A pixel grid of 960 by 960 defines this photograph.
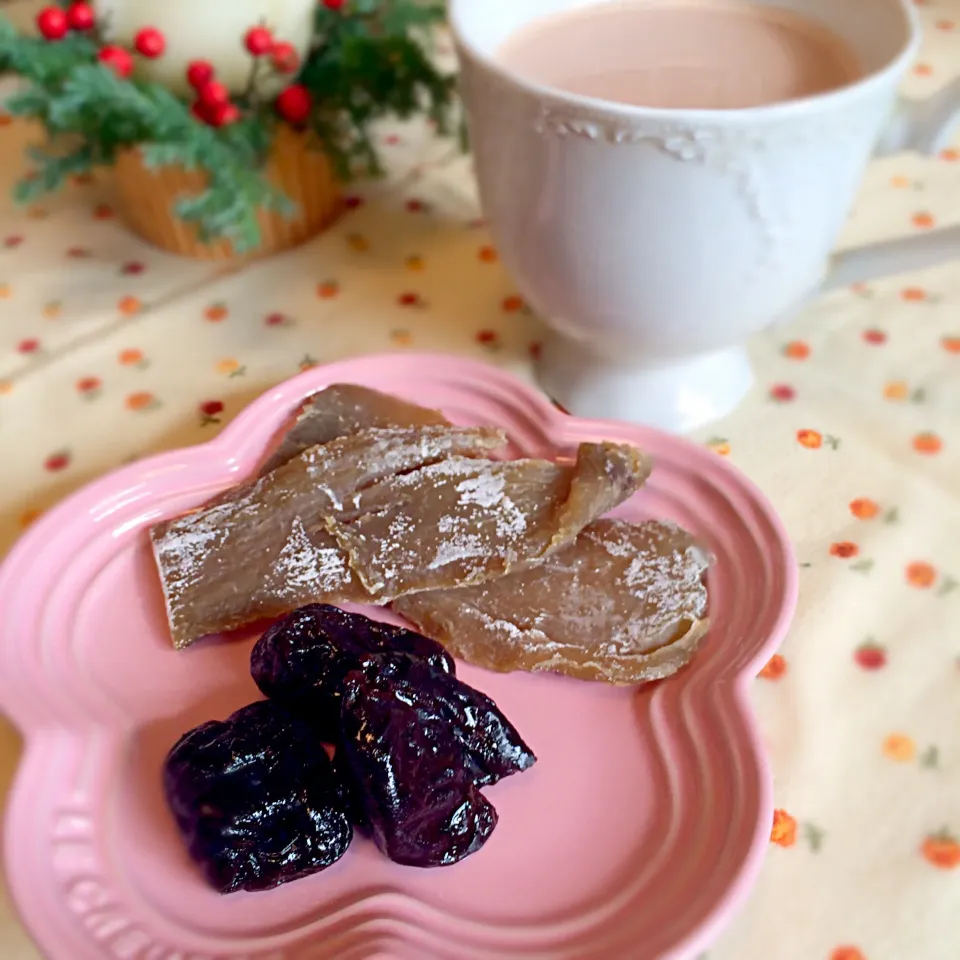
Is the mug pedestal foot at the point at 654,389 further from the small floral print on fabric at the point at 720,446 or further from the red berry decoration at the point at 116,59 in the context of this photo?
the red berry decoration at the point at 116,59

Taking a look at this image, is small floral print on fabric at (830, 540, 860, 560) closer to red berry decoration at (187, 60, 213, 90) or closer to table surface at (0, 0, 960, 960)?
table surface at (0, 0, 960, 960)

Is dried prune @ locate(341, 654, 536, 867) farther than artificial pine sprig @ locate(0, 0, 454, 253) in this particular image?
No

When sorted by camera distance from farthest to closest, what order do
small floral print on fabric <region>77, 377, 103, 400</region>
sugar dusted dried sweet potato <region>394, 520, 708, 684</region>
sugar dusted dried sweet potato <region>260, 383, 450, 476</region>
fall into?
small floral print on fabric <region>77, 377, 103, 400</region> → sugar dusted dried sweet potato <region>260, 383, 450, 476</region> → sugar dusted dried sweet potato <region>394, 520, 708, 684</region>

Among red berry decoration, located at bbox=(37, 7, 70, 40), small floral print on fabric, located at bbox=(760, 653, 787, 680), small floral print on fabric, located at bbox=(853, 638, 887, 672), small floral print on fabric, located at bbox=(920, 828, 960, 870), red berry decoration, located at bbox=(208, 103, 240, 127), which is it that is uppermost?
red berry decoration, located at bbox=(37, 7, 70, 40)

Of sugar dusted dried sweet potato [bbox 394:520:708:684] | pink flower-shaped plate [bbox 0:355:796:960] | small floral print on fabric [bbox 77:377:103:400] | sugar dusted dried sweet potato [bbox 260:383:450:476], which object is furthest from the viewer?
small floral print on fabric [bbox 77:377:103:400]

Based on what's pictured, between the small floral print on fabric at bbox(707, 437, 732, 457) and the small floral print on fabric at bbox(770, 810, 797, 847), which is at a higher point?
the small floral print on fabric at bbox(707, 437, 732, 457)

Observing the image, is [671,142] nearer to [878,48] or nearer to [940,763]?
[878,48]

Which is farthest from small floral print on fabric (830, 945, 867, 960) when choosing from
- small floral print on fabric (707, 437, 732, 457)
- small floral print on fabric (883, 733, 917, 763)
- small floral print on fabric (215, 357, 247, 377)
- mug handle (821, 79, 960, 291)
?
A: small floral print on fabric (215, 357, 247, 377)

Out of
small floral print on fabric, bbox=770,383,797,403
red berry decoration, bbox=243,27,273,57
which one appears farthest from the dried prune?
red berry decoration, bbox=243,27,273,57
